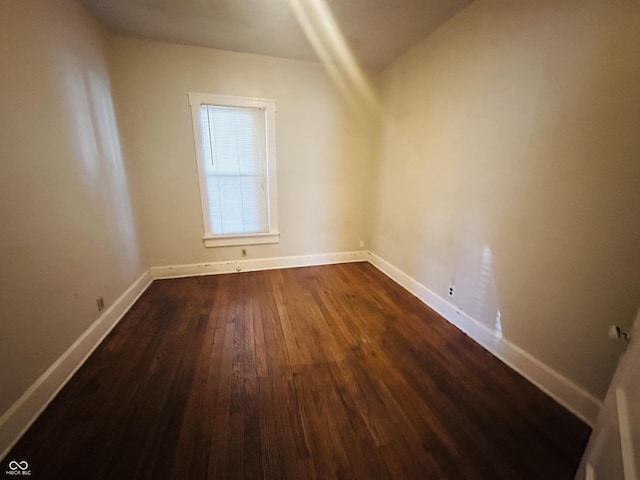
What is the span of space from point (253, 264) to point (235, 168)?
1252mm

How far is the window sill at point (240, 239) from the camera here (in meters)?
3.29

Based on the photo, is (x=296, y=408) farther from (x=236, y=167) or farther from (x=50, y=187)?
(x=236, y=167)

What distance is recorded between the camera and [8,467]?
3.75ft

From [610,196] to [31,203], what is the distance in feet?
10.1

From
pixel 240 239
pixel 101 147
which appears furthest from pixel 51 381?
pixel 240 239

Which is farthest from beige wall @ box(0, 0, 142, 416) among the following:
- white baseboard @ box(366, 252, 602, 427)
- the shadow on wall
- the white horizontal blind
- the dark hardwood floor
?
white baseboard @ box(366, 252, 602, 427)

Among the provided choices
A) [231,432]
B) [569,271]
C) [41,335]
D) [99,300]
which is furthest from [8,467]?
[569,271]

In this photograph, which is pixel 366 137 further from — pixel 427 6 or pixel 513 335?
pixel 513 335

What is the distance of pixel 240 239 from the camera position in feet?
11.1

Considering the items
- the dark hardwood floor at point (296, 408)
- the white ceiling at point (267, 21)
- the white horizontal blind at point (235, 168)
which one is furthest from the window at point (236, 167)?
the dark hardwood floor at point (296, 408)

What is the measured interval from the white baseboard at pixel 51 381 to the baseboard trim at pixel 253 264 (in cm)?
85
